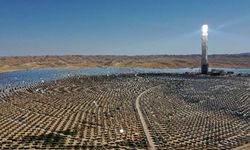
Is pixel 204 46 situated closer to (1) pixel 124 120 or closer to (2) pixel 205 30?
(2) pixel 205 30

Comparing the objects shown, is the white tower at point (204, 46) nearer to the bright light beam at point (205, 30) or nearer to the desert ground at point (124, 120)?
the bright light beam at point (205, 30)

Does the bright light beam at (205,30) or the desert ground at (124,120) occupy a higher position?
the bright light beam at (205,30)

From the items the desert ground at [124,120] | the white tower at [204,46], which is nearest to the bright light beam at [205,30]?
the white tower at [204,46]

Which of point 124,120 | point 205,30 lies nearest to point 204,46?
point 205,30

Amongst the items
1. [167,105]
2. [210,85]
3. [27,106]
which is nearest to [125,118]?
[167,105]

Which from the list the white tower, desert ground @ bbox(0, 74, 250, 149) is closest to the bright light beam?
the white tower

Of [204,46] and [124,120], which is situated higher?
[204,46]

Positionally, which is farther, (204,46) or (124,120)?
(204,46)

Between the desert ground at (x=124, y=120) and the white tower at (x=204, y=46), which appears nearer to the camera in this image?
the desert ground at (x=124, y=120)
